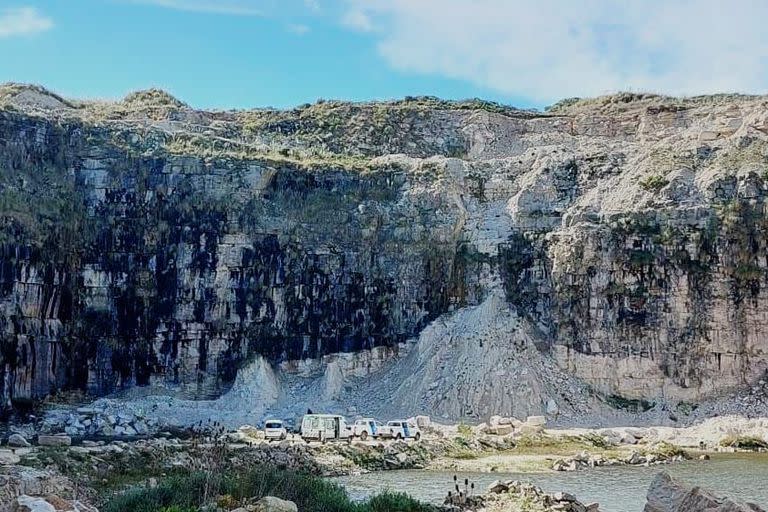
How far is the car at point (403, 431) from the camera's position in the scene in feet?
121

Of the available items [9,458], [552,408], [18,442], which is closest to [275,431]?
[18,442]

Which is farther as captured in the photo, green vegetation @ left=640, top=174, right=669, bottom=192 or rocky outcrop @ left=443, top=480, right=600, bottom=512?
green vegetation @ left=640, top=174, right=669, bottom=192

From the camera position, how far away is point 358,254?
2067 inches

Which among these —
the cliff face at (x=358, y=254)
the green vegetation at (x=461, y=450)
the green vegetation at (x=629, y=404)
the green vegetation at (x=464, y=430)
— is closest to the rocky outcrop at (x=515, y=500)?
the green vegetation at (x=461, y=450)

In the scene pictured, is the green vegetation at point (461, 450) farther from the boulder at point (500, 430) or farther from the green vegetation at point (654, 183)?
the green vegetation at point (654, 183)

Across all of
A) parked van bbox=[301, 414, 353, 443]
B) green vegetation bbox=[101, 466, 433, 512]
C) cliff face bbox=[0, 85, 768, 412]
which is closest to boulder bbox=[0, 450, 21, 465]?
green vegetation bbox=[101, 466, 433, 512]

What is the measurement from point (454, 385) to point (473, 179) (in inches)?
620

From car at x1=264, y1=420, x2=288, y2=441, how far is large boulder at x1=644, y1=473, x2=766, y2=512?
21.7m

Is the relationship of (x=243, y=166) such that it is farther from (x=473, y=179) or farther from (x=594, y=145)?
(x=594, y=145)

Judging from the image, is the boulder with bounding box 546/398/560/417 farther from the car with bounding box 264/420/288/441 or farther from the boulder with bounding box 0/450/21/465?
the boulder with bounding box 0/450/21/465

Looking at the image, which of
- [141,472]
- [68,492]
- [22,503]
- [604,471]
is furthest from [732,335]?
[22,503]

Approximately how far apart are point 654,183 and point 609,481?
86.8ft

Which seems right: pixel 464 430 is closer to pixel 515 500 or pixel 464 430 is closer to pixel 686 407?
pixel 686 407

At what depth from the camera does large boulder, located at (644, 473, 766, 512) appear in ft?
47.6
